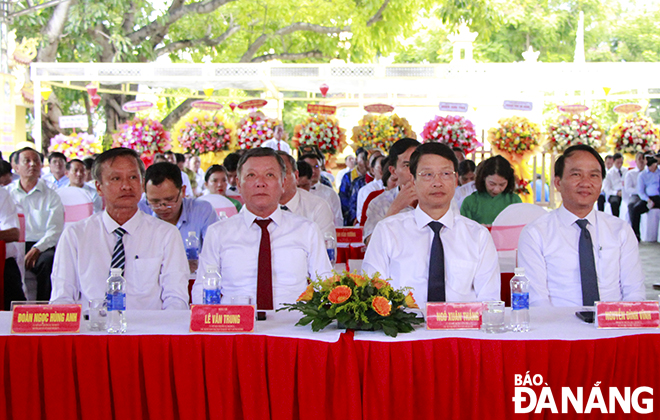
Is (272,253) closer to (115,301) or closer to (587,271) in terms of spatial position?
(115,301)

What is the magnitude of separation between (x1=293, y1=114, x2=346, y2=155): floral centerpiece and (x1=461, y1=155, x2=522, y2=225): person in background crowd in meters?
3.91

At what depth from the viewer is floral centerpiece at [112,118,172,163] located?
342 inches

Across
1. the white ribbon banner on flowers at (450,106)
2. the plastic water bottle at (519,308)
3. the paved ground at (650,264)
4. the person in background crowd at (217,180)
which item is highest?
the white ribbon banner on flowers at (450,106)

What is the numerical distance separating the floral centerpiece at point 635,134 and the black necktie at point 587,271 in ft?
28.1

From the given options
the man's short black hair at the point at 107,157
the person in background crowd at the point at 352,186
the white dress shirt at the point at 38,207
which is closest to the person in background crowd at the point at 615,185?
the person in background crowd at the point at 352,186

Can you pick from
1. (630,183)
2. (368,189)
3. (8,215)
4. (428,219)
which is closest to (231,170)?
(368,189)

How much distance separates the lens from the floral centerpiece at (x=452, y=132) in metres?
7.86

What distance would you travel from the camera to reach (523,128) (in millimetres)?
8445

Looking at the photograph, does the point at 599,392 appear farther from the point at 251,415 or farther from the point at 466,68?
the point at 466,68

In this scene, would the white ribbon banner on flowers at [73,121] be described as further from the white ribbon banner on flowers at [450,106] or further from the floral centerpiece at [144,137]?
the white ribbon banner on flowers at [450,106]

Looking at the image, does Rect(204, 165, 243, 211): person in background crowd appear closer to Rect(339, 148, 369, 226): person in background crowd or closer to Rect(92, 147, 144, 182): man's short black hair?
Rect(339, 148, 369, 226): person in background crowd

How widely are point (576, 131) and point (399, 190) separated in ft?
18.8

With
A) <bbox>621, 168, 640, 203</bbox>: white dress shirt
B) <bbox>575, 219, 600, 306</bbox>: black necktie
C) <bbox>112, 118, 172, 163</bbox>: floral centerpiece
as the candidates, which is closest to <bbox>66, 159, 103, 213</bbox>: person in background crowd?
<bbox>112, 118, 172, 163</bbox>: floral centerpiece

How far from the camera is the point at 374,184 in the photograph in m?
6.06
